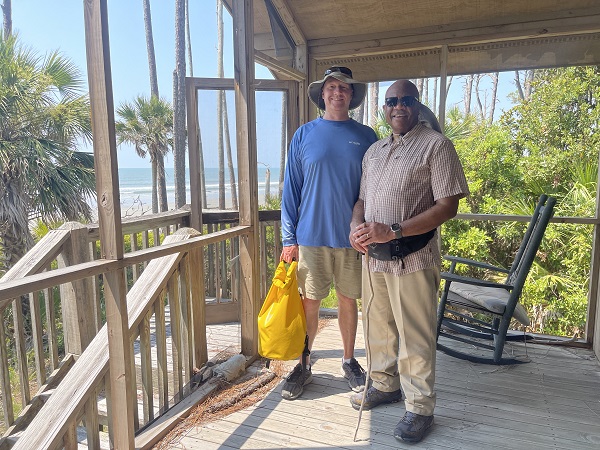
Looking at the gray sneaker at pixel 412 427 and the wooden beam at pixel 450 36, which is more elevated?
the wooden beam at pixel 450 36

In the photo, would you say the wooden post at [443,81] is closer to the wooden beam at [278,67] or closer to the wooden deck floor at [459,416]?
the wooden beam at [278,67]

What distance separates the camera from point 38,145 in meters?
6.41

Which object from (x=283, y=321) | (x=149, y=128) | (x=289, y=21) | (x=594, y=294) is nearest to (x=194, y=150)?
(x=289, y=21)

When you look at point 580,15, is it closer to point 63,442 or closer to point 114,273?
point 114,273

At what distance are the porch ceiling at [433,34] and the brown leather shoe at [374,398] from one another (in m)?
2.35

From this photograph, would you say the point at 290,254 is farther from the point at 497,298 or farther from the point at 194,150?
the point at 194,150

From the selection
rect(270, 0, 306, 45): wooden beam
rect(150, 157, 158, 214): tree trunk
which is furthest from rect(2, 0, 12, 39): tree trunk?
rect(270, 0, 306, 45): wooden beam

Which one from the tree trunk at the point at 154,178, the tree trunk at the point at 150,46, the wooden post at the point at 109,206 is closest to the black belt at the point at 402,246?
the wooden post at the point at 109,206

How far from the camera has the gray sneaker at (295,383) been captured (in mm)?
2195

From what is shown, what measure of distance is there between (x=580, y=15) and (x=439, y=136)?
6.00 ft

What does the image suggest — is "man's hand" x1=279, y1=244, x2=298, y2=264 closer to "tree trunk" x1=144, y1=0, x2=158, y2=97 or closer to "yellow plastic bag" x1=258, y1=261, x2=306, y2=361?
"yellow plastic bag" x1=258, y1=261, x2=306, y2=361

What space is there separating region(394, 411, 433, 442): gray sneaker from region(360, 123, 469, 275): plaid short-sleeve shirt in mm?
648

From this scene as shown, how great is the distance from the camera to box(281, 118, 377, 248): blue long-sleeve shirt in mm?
2111

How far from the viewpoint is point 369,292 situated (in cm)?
199
